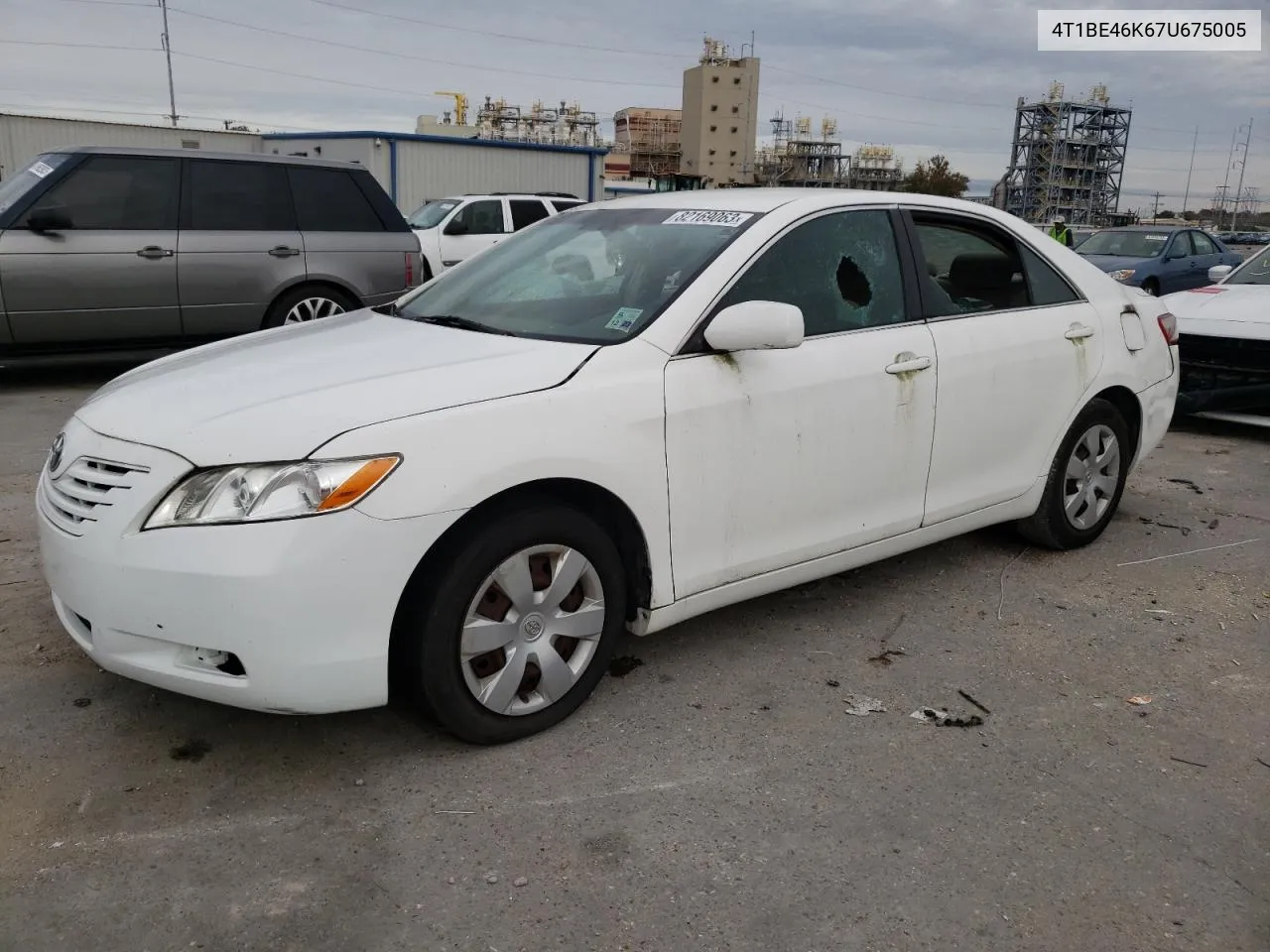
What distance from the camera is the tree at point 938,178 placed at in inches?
4328

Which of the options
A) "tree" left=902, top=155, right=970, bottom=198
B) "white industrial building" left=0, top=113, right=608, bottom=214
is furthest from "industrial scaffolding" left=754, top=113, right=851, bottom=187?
"white industrial building" left=0, top=113, right=608, bottom=214

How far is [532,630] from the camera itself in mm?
2971

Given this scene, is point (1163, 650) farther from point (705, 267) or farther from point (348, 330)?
point (348, 330)

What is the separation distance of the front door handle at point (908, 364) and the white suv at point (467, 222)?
12330 millimetres

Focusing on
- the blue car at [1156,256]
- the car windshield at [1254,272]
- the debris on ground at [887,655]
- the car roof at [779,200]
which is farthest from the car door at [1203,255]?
the debris on ground at [887,655]

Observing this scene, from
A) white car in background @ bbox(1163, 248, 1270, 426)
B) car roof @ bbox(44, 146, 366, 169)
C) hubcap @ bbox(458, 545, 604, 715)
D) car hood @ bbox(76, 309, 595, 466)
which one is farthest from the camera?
car roof @ bbox(44, 146, 366, 169)

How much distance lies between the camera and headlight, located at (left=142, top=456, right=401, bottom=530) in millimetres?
2566

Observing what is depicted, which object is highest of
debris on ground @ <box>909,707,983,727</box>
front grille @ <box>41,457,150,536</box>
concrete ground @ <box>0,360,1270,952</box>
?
front grille @ <box>41,457,150,536</box>

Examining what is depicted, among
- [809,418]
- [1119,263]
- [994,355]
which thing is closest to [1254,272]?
[994,355]

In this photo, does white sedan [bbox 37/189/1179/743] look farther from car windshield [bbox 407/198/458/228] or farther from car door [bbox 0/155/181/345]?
car windshield [bbox 407/198/458/228]

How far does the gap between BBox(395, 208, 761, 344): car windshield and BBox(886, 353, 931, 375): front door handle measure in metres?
0.73

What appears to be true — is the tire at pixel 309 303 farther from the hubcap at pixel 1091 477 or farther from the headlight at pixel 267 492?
the headlight at pixel 267 492

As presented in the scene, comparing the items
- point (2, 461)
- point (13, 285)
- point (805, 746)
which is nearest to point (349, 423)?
point (805, 746)

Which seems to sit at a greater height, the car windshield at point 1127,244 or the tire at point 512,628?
the car windshield at point 1127,244
